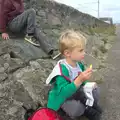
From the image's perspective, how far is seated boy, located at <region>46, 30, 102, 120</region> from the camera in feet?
9.11

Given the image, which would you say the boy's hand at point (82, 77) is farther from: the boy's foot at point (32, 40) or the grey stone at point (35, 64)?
the boy's foot at point (32, 40)

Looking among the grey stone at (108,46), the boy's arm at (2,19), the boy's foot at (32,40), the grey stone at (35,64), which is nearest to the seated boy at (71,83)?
the grey stone at (35,64)

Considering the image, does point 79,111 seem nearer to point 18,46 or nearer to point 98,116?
point 98,116

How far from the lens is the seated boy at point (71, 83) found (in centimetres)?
278

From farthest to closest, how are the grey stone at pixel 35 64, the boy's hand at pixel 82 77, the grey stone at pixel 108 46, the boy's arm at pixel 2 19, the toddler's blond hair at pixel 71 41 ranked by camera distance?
the grey stone at pixel 108 46
the boy's arm at pixel 2 19
the grey stone at pixel 35 64
the toddler's blond hair at pixel 71 41
the boy's hand at pixel 82 77

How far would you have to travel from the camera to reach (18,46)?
4.15 meters

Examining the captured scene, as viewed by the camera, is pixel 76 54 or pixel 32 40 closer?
pixel 76 54

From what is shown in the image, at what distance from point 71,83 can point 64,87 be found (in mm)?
76

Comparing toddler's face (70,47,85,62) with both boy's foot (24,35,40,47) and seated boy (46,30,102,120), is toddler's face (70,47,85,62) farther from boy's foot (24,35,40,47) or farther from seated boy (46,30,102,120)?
boy's foot (24,35,40,47)

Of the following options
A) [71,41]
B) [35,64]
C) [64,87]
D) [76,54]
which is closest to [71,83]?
[64,87]

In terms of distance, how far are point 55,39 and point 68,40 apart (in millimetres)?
2504

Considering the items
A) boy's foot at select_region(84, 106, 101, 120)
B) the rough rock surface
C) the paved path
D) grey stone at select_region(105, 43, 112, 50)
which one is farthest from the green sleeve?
grey stone at select_region(105, 43, 112, 50)

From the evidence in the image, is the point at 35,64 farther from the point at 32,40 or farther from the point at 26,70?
the point at 32,40

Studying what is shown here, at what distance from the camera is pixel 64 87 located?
9.04 feet
